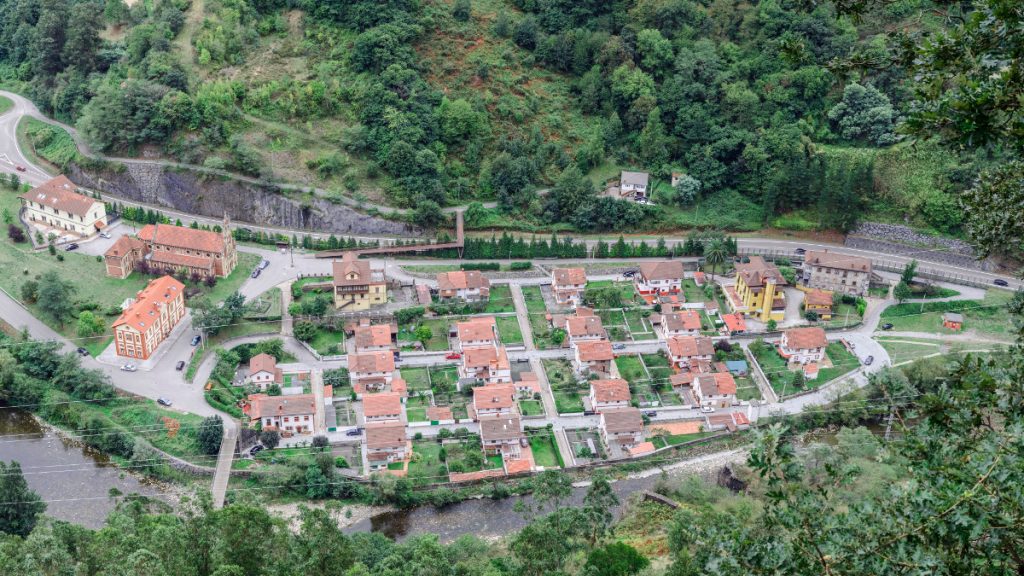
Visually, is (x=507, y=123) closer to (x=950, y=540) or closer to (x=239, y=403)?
(x=239, y=403)

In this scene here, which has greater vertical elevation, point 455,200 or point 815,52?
point 815,52

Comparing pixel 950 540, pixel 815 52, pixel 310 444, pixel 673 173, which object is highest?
pixel 950 540

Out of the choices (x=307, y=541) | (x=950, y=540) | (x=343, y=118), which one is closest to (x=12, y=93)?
(x=343, y=118)

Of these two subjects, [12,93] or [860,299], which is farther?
[12,93]

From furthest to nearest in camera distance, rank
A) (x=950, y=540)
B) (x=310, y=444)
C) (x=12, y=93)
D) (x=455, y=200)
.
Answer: (x=12, y=93)
(x=455, y=200)
(x=310, y=444)
(x=950, y=540)

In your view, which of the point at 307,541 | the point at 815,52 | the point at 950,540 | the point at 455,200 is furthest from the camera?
the point at 815,52

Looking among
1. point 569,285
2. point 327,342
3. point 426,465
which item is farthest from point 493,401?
Result: point 569,285

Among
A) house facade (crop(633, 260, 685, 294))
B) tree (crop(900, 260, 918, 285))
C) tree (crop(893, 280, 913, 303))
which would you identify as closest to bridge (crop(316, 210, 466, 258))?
house facade (crop(633, 260, 685, 294))

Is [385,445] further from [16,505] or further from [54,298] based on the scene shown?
[54,298]
